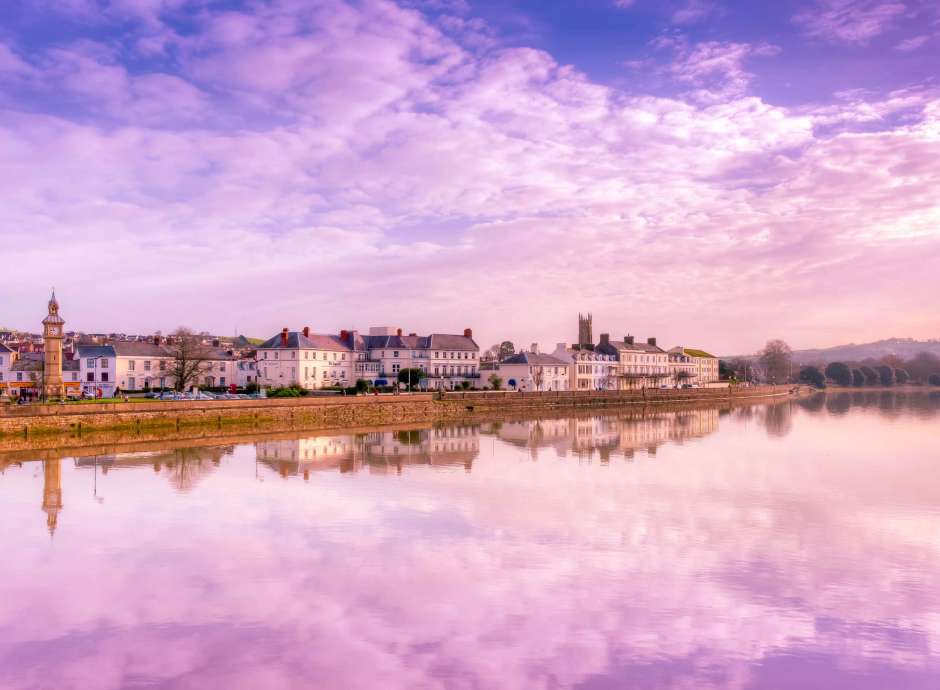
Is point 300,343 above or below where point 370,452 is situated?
above

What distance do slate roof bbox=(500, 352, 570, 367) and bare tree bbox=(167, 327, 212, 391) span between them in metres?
33.1

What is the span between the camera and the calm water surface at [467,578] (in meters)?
12.3

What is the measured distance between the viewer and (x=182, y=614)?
47.8 feet

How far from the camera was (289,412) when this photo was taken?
2083 inches

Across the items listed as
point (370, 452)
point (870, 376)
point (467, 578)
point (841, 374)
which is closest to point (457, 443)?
point (370, 452)

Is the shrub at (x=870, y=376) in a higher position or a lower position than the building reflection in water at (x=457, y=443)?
higher

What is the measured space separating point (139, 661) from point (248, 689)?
7.59 feet

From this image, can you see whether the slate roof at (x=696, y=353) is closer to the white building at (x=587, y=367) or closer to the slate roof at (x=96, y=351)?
the white building at (x=587, y=367)

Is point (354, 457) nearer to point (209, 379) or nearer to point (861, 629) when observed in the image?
point (861, 629)

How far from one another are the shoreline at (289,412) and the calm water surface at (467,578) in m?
9.62

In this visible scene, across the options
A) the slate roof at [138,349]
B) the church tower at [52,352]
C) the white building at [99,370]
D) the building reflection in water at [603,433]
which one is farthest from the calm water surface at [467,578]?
the slate roof at [138,349]

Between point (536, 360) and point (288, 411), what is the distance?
140 ft

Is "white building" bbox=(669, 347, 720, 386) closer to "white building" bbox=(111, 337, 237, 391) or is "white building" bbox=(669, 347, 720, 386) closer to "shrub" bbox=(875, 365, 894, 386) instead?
"white building" bbox=(111, 337, 237, 391)

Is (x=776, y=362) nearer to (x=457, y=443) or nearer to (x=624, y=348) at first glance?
(x=624, y=348)
